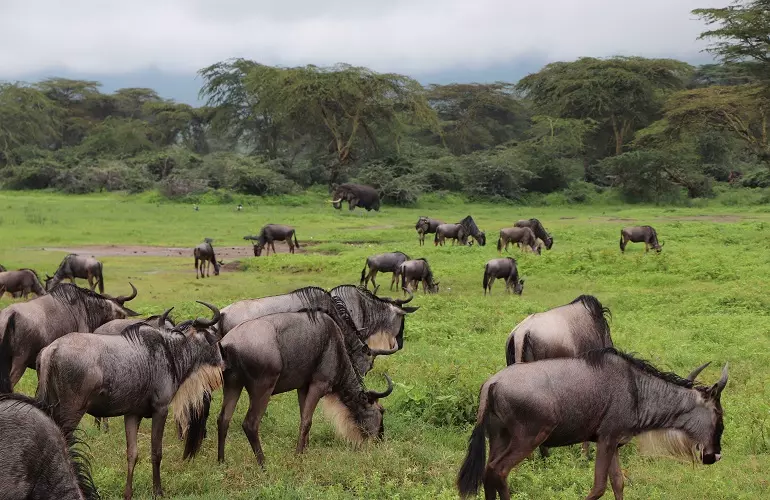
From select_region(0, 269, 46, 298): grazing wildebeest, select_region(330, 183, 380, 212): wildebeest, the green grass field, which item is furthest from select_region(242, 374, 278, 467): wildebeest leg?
select_region(330, 183, 380, 212): wildebeest

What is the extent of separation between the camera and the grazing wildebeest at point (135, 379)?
6.23m

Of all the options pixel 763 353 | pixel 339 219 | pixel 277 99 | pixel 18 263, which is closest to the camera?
pixel 763 353

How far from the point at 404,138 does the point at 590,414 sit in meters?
45.8

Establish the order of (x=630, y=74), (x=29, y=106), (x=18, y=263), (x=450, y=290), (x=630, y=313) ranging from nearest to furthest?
(x=630, y=313)
(x=450, y=290)
(x=18, y=263)
(x=630, y=74)
(x=29, y=106)

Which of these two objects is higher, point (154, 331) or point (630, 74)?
point (630, 74)

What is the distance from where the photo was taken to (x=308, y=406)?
7.70 metres

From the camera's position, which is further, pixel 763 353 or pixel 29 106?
pixel 29 106

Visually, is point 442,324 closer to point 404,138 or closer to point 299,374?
point 299,374

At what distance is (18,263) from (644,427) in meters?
17.8

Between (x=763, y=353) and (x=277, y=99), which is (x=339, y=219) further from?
(x=763, y=353)

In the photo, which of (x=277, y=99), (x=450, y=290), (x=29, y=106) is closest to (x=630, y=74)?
(x=277, y=99)

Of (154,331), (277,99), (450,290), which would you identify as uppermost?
(277,99)

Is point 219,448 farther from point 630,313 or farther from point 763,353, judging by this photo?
point 630,313

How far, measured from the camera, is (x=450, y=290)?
58.9ft
